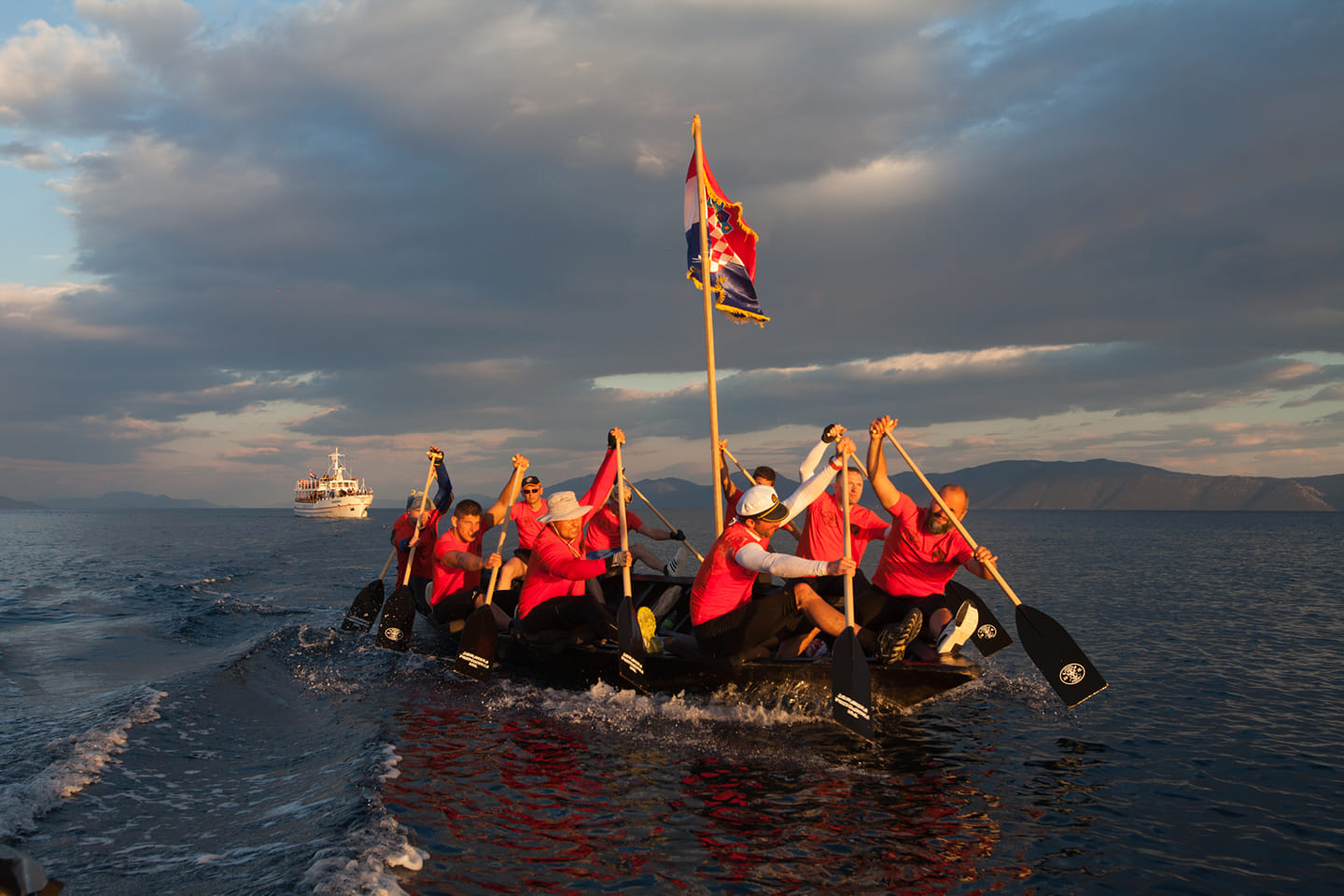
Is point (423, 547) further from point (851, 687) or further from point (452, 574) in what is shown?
point (851, 687)

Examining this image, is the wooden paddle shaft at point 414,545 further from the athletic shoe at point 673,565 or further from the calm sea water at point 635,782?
the athletic shoe at point 673,565

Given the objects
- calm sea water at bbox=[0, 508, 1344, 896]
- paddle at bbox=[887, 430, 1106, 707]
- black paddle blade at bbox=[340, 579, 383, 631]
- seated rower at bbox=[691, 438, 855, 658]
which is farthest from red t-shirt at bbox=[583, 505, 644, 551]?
paddle at bbox=[887, 430, 1106, 707]

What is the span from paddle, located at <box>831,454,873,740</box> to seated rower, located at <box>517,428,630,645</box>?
11.0 feet

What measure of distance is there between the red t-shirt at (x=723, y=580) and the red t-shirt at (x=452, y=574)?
4992 millimetres

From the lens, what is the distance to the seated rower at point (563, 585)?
10.4 meters

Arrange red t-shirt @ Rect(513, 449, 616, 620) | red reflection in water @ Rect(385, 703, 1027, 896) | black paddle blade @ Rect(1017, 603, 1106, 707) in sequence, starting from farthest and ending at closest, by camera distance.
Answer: red t-shirt @ Rect(513, 449, 616, 620) → black paddle blade @ Rect(1017, 603, 1106, 707) → red reflection in water @ Rect(385, 703, 1027, 896)

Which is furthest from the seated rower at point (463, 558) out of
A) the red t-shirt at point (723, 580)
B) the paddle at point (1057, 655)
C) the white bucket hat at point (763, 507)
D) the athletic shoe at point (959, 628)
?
the paddle at point (1057, 655)

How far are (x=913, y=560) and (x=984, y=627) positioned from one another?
1.17 metres

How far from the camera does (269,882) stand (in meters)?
5.33

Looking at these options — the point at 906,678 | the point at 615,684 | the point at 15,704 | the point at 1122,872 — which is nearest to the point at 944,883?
the point at 1122,872

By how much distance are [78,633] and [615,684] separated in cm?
1349

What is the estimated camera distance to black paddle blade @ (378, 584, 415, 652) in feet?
43.9

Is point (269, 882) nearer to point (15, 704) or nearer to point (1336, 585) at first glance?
point (15, 704)

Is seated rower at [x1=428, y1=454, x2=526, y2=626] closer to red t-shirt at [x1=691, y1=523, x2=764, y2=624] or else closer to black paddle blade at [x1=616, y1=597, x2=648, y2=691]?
black paddle blade at [x1=616, y1=597, x2=648, y2=691]
